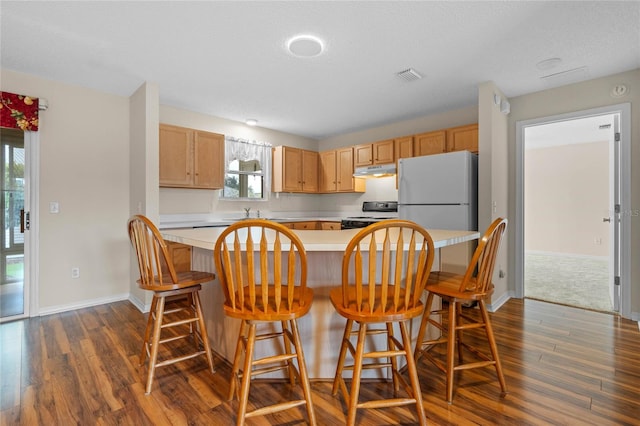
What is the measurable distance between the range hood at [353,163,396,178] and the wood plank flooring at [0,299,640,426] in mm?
2520

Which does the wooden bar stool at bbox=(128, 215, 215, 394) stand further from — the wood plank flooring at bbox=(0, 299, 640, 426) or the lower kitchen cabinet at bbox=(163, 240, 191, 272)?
the lower kitchen cabinet at bbox=(163, 240, 191, 272)

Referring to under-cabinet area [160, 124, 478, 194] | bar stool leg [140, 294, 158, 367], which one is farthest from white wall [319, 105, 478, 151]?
bar stool leg [140, 294, 158, 367]

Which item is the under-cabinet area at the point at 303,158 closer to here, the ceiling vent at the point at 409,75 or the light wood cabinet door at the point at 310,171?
the light wood cabinet door at the point at 310,171

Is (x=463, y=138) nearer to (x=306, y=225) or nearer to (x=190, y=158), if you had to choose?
(x=306, y=225)

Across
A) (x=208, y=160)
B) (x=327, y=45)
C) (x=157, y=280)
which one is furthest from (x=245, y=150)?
(x=157, y=280)

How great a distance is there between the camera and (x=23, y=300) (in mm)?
3006

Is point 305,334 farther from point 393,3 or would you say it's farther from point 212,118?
point 212,118

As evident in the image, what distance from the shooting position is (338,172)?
5297mm

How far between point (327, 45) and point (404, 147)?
2240 mm

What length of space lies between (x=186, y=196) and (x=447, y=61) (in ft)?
11.4

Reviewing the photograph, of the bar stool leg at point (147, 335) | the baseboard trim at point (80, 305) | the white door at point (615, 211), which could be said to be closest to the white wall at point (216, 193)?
the baseboard trim at point (80, 305)

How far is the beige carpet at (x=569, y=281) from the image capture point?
11.4ft

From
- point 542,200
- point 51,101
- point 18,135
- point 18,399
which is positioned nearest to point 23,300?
point 18,135

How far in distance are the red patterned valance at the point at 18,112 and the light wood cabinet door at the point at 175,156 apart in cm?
111
